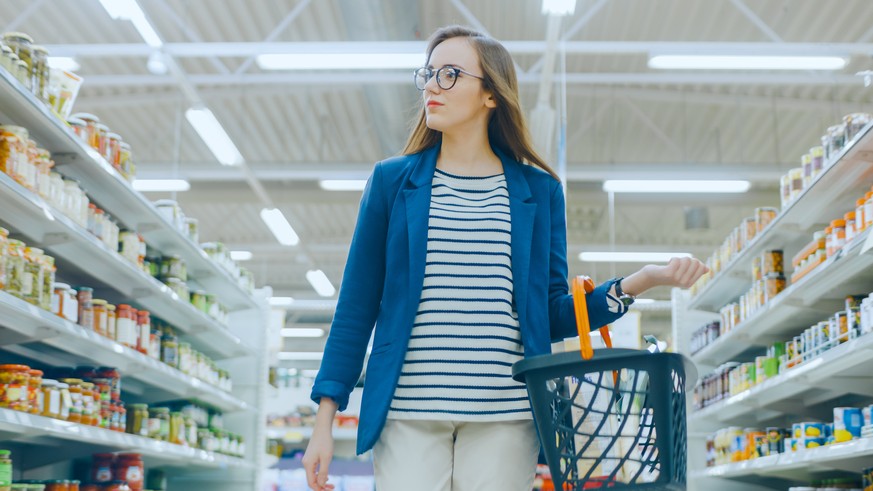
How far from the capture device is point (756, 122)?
13.2m

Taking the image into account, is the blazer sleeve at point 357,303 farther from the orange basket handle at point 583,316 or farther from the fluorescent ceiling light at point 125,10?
the fluorescent ceiling light at point 125,10

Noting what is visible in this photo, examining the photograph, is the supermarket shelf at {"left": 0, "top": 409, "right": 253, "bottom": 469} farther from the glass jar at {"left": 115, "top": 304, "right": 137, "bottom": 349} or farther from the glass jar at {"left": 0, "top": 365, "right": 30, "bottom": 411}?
the glass jar at {"left": 115, "top": 304, "right": 137, "bottom": 349}

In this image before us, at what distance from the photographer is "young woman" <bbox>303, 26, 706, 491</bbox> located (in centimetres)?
169

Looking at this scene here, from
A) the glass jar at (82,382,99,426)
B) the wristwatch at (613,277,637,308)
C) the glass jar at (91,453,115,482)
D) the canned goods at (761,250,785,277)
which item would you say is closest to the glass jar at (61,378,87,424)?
the glass jar at (82,382,99,426)

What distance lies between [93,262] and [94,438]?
0.87 m

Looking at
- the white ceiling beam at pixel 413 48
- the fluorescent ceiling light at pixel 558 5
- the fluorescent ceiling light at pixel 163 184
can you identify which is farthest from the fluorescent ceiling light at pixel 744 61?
the fluorescent ceiling light at pixel 163 184

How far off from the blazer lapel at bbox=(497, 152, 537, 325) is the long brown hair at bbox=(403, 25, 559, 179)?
0.18ft

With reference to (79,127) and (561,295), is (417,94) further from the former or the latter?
(561,295)

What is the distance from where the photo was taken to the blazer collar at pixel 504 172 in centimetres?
191

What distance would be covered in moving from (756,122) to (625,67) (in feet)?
7.46

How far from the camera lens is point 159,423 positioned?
5406 mm

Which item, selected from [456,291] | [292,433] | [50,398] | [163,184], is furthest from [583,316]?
[292,433]

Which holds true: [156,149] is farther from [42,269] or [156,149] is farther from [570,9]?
[42,269]

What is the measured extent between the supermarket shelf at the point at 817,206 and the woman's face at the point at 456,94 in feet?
7.70
